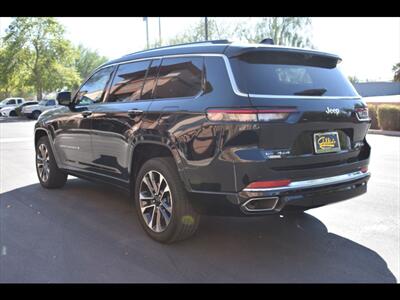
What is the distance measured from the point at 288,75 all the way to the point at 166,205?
165 cm

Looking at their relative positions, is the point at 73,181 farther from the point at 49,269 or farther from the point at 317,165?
the point at 317,165

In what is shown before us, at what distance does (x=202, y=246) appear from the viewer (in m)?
4.06

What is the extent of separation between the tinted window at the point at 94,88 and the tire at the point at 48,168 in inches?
44.9

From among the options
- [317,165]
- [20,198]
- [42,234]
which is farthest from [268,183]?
[20,198]

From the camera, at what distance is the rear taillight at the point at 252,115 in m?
3.33

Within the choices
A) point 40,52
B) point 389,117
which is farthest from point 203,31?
point 389,117

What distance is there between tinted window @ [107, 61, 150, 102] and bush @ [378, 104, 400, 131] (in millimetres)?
13479

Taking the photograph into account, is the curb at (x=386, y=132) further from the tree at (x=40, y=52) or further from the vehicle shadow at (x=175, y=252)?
the tree at (x=40, y=52)

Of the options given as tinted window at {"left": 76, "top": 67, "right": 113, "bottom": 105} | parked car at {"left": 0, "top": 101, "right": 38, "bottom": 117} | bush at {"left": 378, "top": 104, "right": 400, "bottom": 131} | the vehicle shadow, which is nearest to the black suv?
the vehicle shadow

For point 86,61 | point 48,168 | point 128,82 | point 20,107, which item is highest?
point 86,61

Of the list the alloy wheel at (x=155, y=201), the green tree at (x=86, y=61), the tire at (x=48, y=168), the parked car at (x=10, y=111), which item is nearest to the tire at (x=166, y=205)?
the alloy wheel at (x=155, y=201)

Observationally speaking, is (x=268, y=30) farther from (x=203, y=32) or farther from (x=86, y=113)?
(x=86, y=113)

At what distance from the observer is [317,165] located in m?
3.63

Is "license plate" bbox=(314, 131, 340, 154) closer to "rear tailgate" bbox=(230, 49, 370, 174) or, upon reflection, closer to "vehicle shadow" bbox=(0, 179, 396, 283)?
"rear tailgate" bbox=(230, 49, 370, 174)
